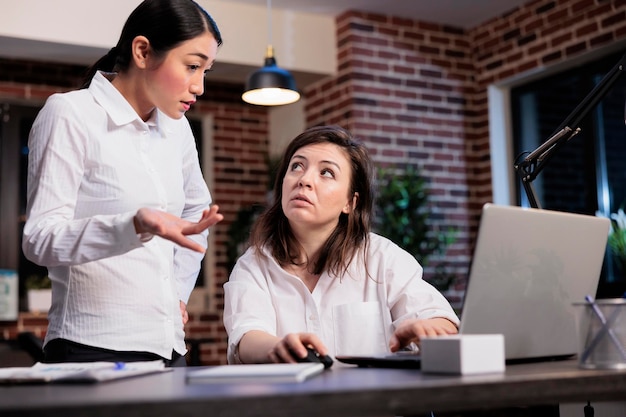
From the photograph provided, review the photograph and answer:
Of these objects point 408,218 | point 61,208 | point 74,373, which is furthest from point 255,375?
point 408,218

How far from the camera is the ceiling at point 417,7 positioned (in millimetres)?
5262

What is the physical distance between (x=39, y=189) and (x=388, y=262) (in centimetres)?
89

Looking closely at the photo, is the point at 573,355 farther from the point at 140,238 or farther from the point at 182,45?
the point at 182,45

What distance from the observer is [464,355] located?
1.21 m

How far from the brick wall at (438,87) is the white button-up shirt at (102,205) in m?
3.51

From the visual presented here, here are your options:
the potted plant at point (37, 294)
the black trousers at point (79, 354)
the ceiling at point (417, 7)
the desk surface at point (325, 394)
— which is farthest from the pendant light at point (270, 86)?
the desk surface at point (325, 394)

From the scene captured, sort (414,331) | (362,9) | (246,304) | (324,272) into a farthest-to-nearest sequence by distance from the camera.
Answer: (362,9) → (324,272) → (246,304) → (414,331)

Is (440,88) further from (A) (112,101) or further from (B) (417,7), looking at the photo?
(A) (112,101)

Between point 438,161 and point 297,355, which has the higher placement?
point 438,161

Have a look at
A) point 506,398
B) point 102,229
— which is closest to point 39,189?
point 102,229

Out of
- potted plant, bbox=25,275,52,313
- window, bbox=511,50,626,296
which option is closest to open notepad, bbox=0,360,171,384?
window, bbox=511,50,626,296

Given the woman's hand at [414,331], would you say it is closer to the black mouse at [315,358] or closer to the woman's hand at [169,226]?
the black mouse at [315,358]

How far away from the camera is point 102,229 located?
4.91 ft

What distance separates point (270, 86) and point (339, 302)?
2.33 m
